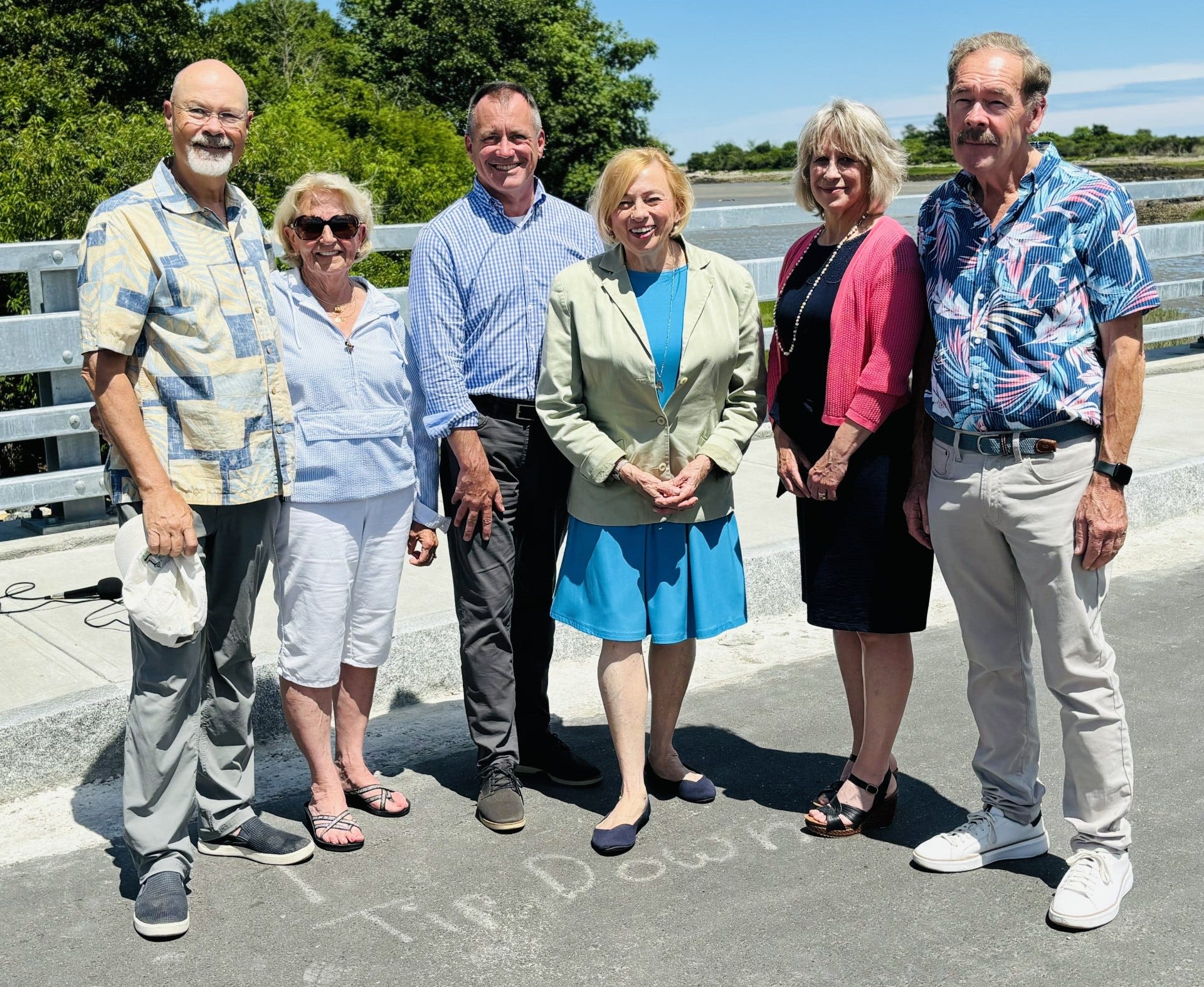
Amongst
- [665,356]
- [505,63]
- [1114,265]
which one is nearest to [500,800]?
[665,356]

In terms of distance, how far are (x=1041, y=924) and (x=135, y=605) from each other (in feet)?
7.54

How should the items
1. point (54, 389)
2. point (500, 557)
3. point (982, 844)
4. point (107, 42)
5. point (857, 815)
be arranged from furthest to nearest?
point (107, 42), point (54, 389), point (500, 557), point (857, 815), point (982, 844)

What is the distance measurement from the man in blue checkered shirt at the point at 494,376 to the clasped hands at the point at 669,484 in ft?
1.21

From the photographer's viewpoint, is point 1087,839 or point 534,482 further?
point 534,482

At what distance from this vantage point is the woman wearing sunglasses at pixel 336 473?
12.0 ft

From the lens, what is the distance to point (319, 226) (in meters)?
3.65

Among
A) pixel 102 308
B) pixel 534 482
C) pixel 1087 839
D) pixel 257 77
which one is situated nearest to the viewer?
pixel 102 308

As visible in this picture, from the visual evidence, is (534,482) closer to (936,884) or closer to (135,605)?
(135,605)

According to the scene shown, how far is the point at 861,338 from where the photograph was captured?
11.9 ft

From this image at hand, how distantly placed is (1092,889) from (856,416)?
131 cm

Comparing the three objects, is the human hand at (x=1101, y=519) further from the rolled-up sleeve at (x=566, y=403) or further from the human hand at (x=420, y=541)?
the human hand at (x=420, y=541)

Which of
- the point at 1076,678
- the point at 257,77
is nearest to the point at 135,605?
the point at 1076,678

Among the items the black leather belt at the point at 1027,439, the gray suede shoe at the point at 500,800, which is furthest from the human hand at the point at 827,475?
the gray suede shoe at the point at 500,800

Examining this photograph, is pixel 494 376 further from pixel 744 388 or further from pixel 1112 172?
pixel 1112 172
